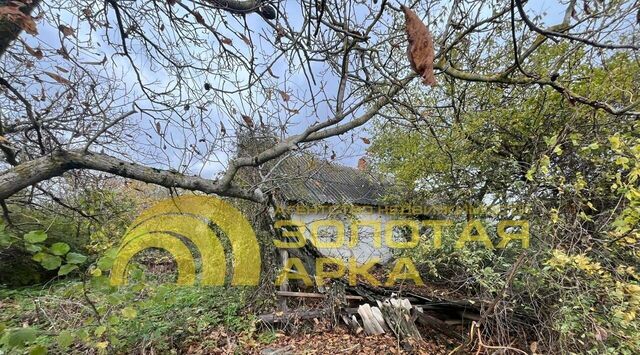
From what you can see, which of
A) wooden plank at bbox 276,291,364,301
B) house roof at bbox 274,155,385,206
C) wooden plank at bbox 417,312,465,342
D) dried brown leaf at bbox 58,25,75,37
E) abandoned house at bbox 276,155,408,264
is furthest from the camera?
abandoned house at bbox 276,155,408,264

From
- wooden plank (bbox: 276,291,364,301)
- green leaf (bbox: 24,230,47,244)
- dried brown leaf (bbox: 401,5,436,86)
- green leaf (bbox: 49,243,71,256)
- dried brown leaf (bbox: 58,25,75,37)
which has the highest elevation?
dried brown leaf (bbox: 58,25,75,37)

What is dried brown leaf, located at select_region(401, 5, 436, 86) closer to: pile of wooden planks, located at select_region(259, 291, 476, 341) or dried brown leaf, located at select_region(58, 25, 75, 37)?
dried brown leaf, located at select_region(58, 25, 75, 37)

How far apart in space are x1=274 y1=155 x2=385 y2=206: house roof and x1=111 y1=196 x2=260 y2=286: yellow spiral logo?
4.10ft

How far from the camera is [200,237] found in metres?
6.57

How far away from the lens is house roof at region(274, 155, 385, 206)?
5.81m

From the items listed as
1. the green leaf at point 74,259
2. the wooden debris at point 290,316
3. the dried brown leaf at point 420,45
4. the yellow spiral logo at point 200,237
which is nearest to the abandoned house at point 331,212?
the yellow spiral logo at point 200,237

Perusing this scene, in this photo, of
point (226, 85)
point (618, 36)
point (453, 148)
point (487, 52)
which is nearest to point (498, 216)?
point (453, 148)

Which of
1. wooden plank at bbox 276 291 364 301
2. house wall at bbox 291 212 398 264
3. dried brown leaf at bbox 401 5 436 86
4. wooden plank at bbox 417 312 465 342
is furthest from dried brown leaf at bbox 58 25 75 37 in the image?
wooden plank at bbox 417 312 465 342

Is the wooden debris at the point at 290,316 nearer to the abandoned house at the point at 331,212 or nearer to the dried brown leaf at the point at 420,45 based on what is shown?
the abandoned house at the point at 331,212

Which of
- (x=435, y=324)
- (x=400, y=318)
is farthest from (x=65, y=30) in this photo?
(x=435, y=324)

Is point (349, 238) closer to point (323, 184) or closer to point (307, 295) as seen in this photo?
point (307, 295)

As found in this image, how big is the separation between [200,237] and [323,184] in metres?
5.10

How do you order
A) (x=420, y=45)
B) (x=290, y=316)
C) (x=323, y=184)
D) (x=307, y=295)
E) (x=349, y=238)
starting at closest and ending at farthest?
(x=420, y=45) → (x=290, y=316) → (x=307, y=295) → (x=349, y=238) → (x=323, y=184)

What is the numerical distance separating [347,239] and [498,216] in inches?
142
